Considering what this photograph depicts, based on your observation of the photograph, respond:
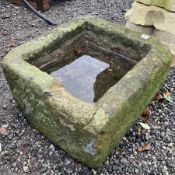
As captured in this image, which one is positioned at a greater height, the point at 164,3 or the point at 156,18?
the point at 164,3

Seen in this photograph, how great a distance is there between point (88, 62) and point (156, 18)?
0.94m

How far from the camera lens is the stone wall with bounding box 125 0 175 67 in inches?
117

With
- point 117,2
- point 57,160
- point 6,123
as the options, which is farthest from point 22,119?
point 117,2

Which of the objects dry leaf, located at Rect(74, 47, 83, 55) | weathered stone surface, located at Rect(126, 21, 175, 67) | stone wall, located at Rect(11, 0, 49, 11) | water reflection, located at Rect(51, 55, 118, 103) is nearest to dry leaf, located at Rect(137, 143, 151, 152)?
water reflection, located at Rect(51, 55, 118, 103)

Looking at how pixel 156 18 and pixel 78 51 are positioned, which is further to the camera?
pixel 156 18

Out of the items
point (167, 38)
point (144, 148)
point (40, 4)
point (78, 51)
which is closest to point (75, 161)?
point (144, 148)

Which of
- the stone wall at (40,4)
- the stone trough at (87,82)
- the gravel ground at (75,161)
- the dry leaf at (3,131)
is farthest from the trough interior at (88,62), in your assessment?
the stone wall at (40,4)

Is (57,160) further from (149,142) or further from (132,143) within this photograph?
(149,142)

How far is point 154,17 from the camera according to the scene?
3059 mm

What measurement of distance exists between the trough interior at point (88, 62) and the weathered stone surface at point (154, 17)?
62 cm

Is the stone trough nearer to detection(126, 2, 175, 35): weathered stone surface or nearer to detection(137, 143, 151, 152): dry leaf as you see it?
detection(137, 143, 151, 152): dry leaf

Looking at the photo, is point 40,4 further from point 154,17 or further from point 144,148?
point 144,148

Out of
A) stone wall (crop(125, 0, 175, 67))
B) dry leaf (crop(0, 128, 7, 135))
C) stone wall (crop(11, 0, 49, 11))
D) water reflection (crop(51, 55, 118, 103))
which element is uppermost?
stone wall (crop(125, 0, 175, 67))

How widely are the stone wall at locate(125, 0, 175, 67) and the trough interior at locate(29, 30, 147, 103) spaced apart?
2.03 feet
